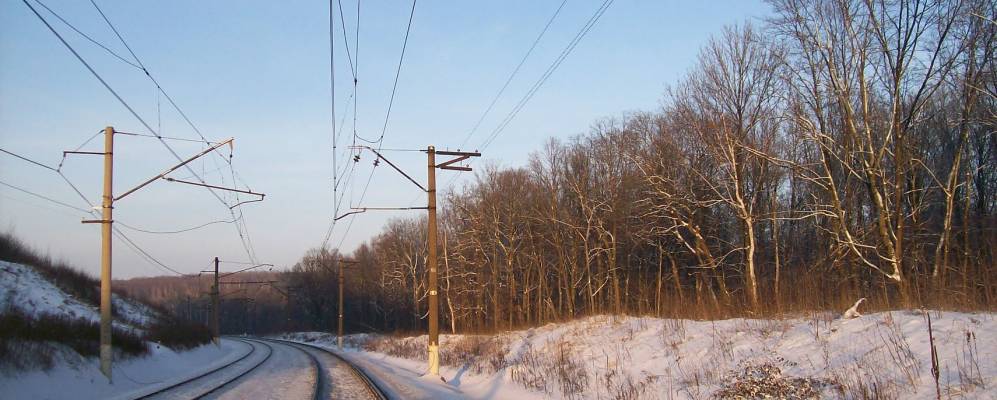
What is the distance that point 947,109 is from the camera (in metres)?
30.2

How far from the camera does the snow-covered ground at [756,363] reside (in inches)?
360

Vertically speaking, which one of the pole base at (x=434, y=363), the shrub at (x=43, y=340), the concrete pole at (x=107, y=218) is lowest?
the pole base at (x=434, y=363)

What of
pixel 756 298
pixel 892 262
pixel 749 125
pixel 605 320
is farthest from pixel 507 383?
pixel 749 125

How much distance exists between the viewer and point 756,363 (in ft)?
38.7

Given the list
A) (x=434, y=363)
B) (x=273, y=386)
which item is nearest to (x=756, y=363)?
(x=434, y=363)

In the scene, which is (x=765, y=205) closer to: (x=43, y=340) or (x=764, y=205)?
(x=764, y=205)

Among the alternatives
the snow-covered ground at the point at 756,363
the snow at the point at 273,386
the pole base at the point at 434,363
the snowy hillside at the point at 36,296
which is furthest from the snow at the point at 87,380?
the pole base at the point at 434,363

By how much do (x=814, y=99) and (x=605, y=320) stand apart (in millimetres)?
10722

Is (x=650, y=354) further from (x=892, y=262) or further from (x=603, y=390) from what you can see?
(x=892, y=262)

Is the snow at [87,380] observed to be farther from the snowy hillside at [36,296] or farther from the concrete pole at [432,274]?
the concrete pole at [432,274]

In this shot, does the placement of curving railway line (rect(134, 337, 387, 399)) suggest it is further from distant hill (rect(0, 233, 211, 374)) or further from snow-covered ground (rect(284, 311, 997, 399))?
distant hill (rect(0, 233, 211, 374))

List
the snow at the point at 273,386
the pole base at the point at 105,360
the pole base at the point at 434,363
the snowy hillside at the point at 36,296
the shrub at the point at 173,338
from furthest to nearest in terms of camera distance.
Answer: the shrub at the point at 173,338
the snowy hillside at the point at 36,296
the pole base at the point at 434,363
the pole base at the point at 105,360
the snow at the point at 273,386

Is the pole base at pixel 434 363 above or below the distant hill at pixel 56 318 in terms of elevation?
below

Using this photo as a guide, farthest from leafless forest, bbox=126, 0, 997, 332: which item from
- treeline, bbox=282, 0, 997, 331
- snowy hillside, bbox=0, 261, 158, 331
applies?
snowy hillside, bbox=0, 261, 158, 331
